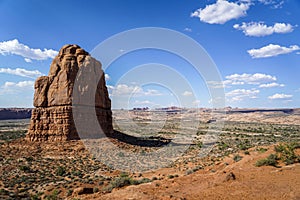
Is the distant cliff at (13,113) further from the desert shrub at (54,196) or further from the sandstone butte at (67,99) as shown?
the desert shrub at (54,196)

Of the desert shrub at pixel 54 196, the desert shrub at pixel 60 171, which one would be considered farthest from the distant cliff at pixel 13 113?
the desert shrub at pixel 54 196

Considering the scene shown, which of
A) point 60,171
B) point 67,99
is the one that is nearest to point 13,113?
point 67,99

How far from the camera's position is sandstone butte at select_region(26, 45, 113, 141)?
95.6 feet

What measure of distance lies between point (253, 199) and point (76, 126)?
24.6 m

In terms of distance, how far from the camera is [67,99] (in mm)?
29688

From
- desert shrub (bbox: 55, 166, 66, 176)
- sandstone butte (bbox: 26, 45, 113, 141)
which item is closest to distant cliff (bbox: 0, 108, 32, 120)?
sandstone butte (bbox: 26, 45, 113, 141)

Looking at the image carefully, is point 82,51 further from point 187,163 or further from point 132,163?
point 187,163

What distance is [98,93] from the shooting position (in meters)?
33.7

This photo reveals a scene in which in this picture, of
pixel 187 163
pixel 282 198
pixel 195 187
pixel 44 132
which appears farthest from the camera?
pixel 44 132

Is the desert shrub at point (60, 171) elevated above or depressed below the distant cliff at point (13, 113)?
below

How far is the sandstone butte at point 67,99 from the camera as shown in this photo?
1147 inches

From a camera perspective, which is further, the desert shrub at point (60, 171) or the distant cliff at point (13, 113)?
the distant cliff at point (13, 113)

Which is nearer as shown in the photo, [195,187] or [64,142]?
[195,187]

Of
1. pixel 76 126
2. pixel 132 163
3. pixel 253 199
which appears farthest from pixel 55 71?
pixel 253 199
